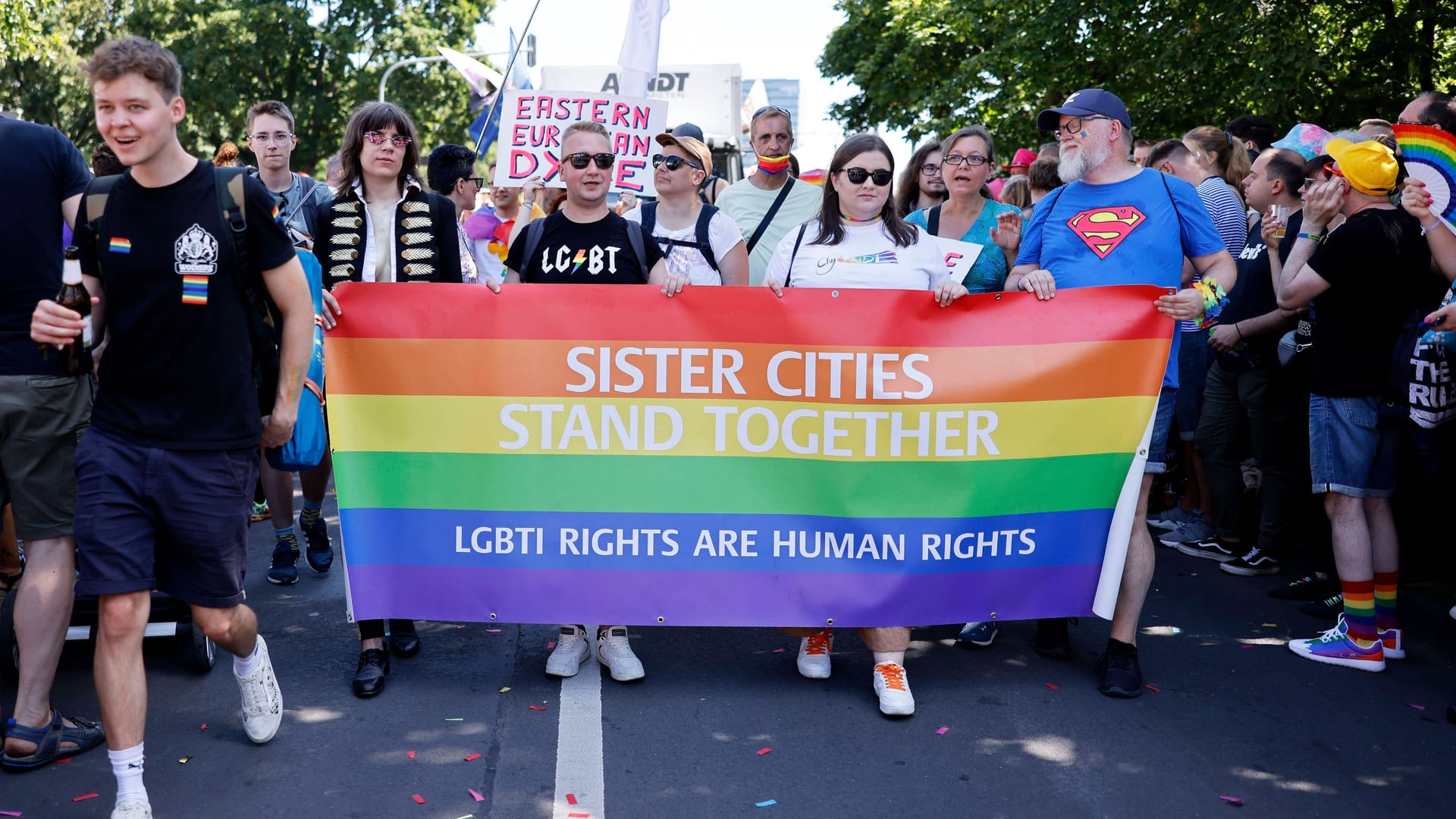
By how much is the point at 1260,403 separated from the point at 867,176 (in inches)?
131

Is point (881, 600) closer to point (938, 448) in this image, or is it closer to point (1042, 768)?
point (938, 448)

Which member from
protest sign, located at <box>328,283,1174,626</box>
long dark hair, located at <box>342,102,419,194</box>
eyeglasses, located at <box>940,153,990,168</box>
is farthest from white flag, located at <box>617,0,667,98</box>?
protest sign, located at <box>328,283,1174,626</box>

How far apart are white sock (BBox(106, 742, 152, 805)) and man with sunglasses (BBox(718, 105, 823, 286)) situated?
360cm

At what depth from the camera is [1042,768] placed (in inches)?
161

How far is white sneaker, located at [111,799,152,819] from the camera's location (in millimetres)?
3527

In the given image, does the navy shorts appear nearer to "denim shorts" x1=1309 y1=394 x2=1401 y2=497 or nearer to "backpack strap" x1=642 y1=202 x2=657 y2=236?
"backpack strap" x1=642 y1=202 x2=657 y2=236

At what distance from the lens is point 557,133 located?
25.0 feet

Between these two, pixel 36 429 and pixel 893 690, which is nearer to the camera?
pixel 36 429

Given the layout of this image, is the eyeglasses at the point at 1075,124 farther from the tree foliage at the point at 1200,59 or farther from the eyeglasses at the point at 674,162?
the tree foliage at the point at 1200,59

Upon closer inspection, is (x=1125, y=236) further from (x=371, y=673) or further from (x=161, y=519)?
(x=161, y=519)

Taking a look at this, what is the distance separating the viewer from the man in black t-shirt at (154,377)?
11.7ft

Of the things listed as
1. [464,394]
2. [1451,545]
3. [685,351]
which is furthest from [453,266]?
[1451,545]

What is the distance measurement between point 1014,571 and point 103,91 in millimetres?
3474

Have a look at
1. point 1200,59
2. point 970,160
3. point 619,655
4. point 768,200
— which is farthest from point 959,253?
point 1200,59
